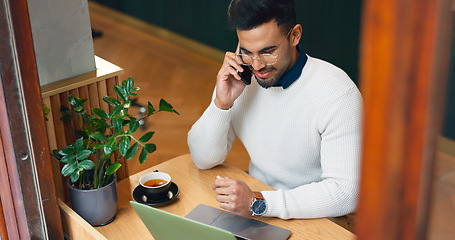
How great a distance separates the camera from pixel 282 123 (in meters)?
1.75

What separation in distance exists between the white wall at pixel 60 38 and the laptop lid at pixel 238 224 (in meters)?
0.61

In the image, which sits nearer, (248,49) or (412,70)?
(412,70)

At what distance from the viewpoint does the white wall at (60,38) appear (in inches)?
57.2

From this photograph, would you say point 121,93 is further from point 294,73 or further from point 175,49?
point 175,49

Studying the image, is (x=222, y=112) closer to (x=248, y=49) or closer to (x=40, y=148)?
(x=248, y=49)

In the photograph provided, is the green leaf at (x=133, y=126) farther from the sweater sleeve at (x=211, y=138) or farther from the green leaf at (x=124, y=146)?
the sweater sleeve at (x=211, y=138)

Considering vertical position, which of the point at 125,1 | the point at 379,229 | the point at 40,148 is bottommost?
the point at 125,1

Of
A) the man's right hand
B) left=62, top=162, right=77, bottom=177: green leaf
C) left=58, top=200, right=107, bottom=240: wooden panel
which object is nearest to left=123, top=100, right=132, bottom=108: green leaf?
left=62, top=162, right=77, bottom=177: green leaf

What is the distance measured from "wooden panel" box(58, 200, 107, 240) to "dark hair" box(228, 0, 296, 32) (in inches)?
31.4

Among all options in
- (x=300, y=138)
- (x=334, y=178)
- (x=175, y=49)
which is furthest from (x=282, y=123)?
(x=175, y=49)

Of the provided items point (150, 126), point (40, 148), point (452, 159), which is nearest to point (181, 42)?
point (150, 126)

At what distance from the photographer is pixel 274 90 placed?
1776 mm

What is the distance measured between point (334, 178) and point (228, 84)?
511 mm

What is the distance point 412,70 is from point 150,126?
330 centimetres
